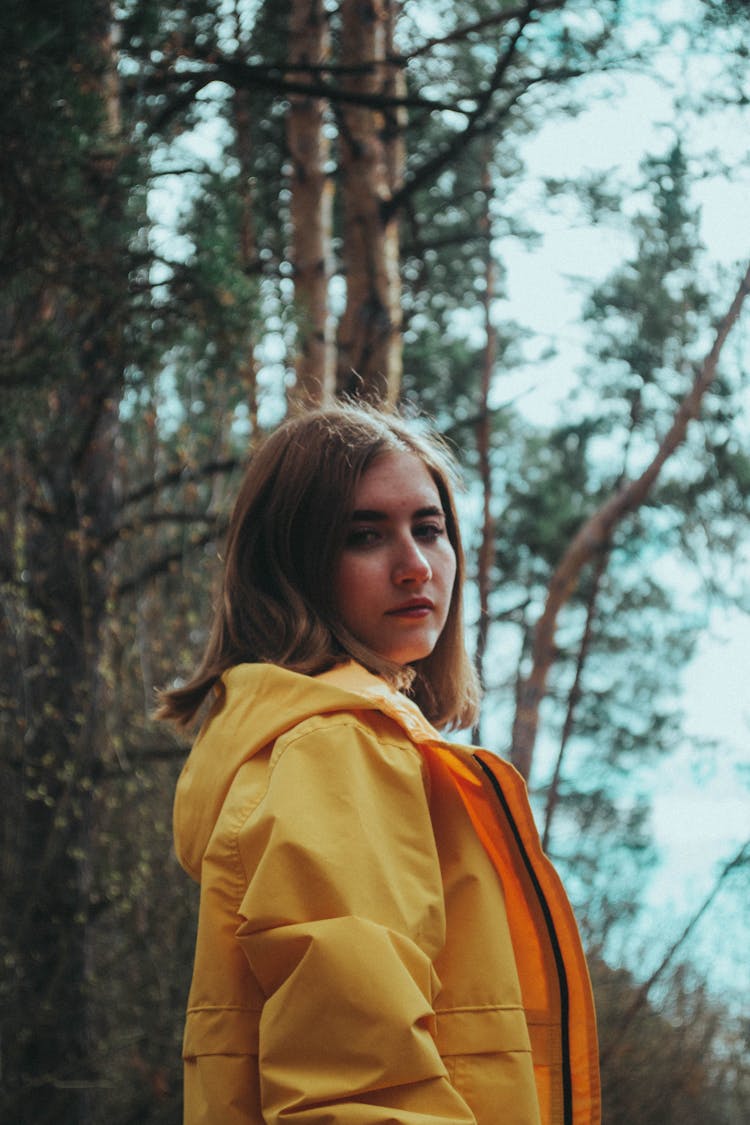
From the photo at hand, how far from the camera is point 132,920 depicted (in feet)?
17.6

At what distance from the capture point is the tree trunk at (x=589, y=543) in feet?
24.9

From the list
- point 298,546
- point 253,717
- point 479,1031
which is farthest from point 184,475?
point 479,1031

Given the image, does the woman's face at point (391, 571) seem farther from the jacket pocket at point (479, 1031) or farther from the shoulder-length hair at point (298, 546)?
the jacket pocket at point (479, 1031)

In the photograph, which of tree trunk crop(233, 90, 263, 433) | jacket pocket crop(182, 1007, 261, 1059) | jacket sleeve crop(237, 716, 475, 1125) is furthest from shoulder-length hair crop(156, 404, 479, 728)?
tree trunk crop(233, 90, 263, 433)

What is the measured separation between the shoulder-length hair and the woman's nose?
0.09 meters

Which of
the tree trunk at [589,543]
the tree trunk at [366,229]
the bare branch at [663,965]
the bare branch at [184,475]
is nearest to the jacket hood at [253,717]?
the tree trunk at [366,229]

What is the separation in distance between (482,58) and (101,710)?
478 cm

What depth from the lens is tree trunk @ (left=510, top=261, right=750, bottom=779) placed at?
299 inches

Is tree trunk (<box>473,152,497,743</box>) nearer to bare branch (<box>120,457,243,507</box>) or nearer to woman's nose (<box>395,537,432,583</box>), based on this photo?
bare branch (<box>120,457,243,507</box>)

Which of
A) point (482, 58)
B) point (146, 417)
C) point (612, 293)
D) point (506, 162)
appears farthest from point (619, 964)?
point (506, 162)

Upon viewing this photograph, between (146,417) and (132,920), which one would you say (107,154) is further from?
(132,920)

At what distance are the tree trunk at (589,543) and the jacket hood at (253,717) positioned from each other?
19.0 feet

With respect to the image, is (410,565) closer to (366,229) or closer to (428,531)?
(428,531)

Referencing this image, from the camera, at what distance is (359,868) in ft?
4.14
